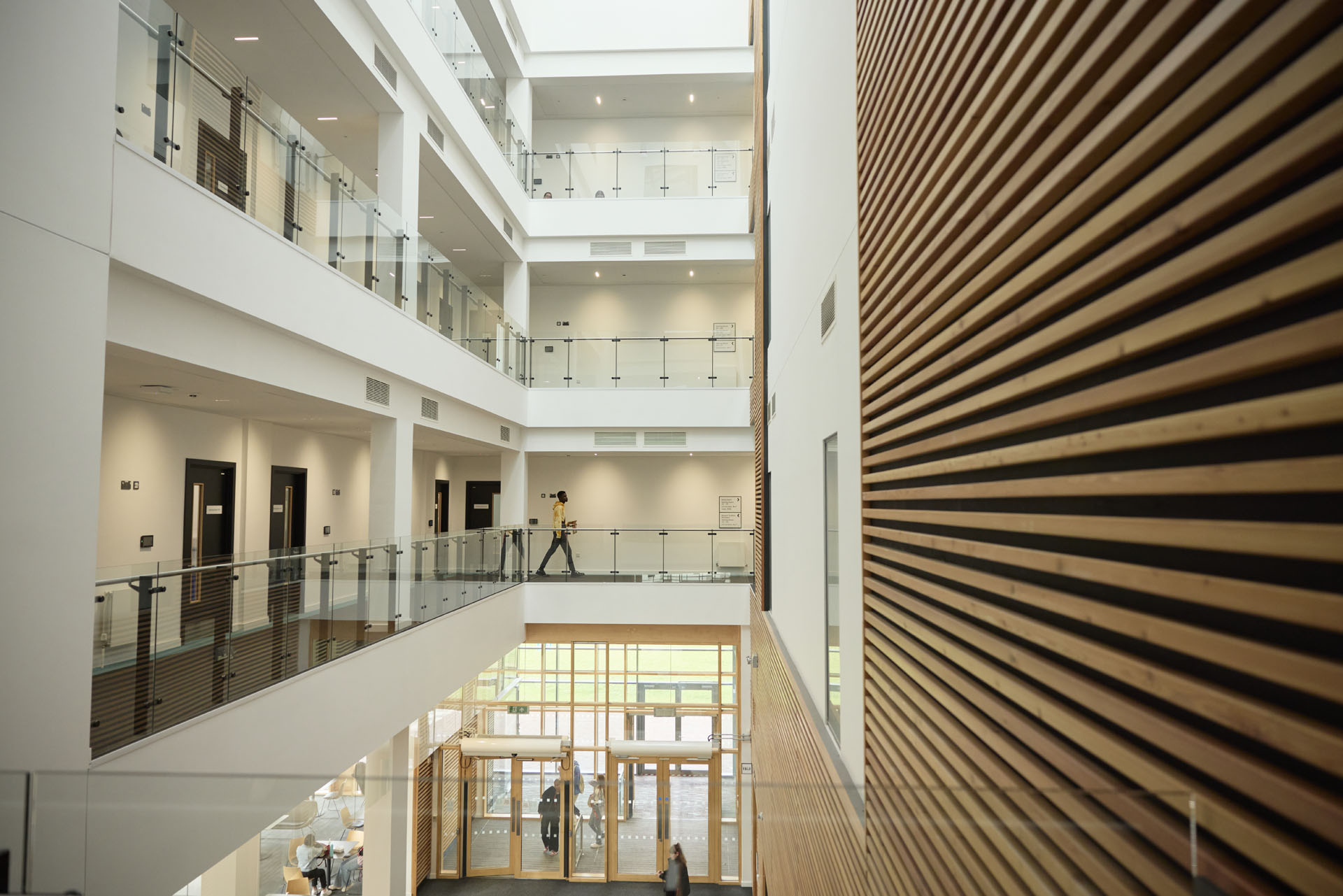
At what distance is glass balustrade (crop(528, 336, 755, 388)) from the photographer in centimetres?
1553

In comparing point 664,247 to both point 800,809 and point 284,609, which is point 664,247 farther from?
point 800,809

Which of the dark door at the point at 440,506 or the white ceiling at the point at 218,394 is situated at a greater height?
the white ceiling at the point at 218,394

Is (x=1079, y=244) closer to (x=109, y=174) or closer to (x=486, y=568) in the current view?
(x=109, y=174)

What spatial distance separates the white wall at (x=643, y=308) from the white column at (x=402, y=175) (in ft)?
28.4

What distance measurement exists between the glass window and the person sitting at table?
2.60 meters

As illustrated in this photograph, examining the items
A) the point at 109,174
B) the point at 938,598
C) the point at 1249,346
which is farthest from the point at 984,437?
the point at 109,174

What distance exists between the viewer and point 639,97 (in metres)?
17.5

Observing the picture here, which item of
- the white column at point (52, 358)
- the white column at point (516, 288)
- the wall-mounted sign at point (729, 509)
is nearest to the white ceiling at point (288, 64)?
the white column at point (52, 358)

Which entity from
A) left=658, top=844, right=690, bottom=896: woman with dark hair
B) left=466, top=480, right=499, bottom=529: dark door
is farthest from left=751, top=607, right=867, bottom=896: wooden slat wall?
left=466, top=480, right=499, bottom=529: dark door

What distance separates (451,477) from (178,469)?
9228 millimetres

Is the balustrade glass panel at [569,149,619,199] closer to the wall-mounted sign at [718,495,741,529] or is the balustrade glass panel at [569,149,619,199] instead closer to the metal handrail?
the wall-mounted sign at [718,495,741,529]

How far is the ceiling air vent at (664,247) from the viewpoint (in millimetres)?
16141

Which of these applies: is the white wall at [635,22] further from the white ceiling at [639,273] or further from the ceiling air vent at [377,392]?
the ceiling air vent at [377,392]

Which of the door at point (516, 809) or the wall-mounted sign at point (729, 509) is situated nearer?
the door at point (516, 809)
